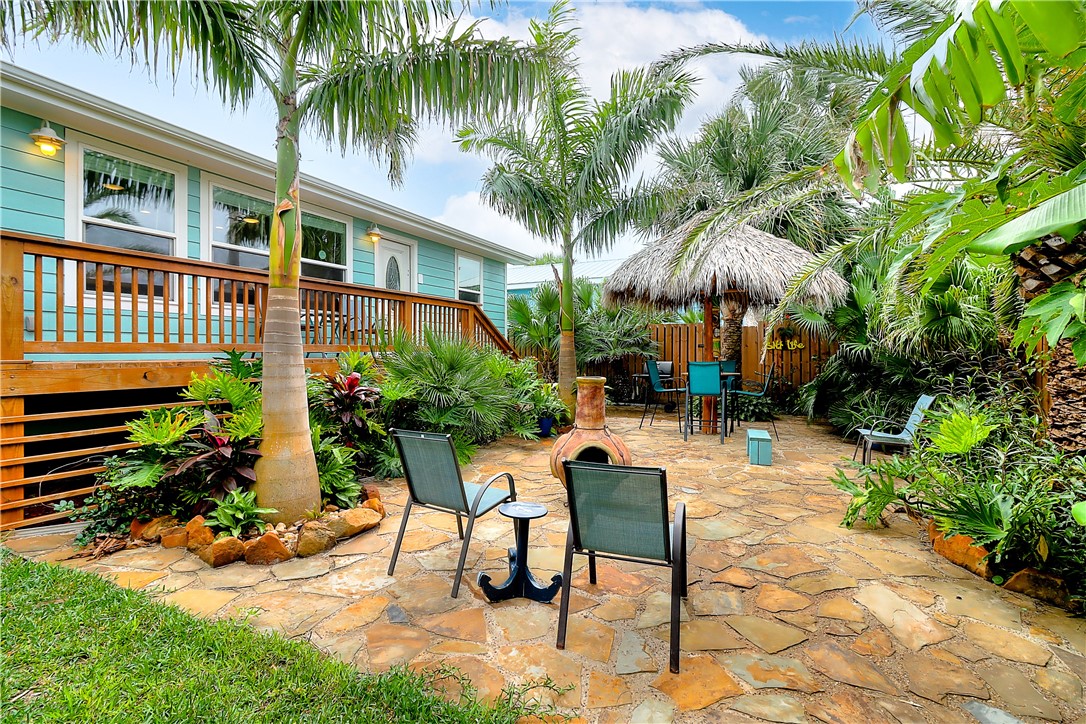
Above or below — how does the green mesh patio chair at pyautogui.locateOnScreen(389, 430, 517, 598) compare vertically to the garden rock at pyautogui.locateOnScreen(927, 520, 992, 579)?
above

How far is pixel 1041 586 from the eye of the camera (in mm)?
2566

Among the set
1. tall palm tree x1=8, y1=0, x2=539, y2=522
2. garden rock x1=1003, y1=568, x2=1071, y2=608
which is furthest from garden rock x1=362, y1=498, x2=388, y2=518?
garden rock x1=1003, y1=568, x2=1071, y2=608

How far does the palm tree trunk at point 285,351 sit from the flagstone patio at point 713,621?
56cm

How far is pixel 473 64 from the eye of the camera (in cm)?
369

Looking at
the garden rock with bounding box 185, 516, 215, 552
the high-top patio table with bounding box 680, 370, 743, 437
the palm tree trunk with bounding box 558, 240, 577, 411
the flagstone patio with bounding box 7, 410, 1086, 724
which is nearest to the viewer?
the flagstone patio with bounding box 7, 410, 1086, 724

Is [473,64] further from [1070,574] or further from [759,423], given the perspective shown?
[759,423]

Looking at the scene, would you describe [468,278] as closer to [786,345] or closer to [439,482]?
[786,345]

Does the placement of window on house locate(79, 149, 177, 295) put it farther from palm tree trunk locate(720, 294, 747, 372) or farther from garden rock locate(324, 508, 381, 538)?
palm tree trunk locate(720, 294, 747, 372)

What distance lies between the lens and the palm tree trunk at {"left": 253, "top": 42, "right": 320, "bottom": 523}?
11.0ft

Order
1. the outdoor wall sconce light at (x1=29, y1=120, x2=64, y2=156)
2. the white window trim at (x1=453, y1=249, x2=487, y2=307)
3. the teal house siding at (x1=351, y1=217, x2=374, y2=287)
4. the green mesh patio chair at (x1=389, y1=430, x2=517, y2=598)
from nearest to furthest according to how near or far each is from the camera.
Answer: the green mesh patio chair at (x1=389, y1=430, x2=517, y2=598), the outdoor wall sconce light at (x1=29, y1=120, x2=64, y2=156), the teal house siding at (x1=351, y1=217, x2=374, y2=287), the white window trim at (x1=453, y1=249, x2=487, y2=307)

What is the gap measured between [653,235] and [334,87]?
29.9 feet

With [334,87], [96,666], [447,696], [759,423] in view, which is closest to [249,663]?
[96,666]

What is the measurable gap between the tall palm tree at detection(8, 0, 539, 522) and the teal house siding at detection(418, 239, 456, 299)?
6203mm

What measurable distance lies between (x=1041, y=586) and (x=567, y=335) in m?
5.73
